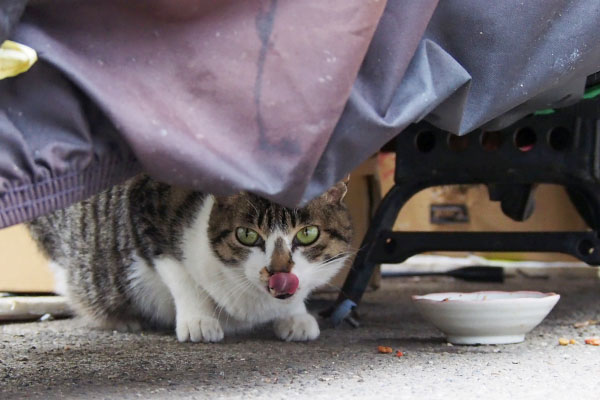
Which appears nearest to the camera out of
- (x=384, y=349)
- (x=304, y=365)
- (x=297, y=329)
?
(x=304, y=365)

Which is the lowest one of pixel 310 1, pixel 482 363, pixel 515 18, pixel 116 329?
pixel 116 329

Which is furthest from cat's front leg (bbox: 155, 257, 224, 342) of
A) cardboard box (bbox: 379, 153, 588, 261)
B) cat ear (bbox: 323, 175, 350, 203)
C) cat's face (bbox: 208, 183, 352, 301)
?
cardboard box (bbox: 379, 153, 588, 261)

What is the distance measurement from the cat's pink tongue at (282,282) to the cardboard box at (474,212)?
129 centimetres

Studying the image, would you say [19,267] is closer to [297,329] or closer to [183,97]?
[297,329]

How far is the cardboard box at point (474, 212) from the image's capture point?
2.65 meters

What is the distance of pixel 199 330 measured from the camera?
1.57 meters

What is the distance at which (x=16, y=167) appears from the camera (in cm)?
78

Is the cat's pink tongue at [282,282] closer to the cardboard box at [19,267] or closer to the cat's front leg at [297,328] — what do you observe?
the cat's front leg at [297,328]

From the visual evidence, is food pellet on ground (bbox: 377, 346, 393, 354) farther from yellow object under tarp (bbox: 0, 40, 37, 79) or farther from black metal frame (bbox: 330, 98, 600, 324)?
yellow object under tarp (bbox: 0, 40, 37, 79)

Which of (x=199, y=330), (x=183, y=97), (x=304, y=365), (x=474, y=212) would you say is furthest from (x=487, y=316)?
(x=474, y=212)

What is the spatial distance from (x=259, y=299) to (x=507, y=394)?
2.23 ft

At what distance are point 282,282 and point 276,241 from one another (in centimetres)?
8

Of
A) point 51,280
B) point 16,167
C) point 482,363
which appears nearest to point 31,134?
point 16,167

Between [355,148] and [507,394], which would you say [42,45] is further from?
[507,394]
